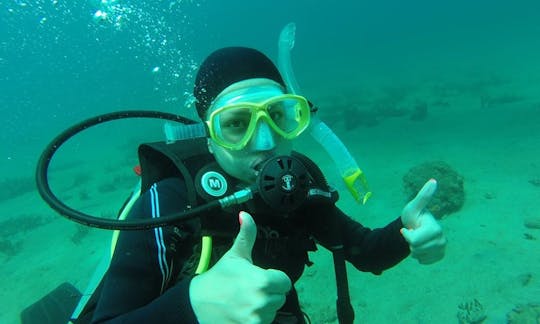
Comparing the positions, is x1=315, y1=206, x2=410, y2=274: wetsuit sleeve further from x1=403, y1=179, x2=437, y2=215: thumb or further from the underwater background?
the underwater background

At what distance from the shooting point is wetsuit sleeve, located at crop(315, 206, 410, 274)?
2.51m

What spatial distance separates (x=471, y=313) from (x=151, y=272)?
4590mm

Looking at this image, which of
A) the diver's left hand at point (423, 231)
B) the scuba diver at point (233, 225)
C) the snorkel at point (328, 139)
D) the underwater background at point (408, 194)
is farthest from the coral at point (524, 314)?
the snorkel at point (328, 139)

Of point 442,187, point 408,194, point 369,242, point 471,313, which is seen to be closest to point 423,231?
point 369,242

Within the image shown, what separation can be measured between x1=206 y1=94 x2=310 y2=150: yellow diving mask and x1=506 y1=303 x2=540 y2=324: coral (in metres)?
4.01

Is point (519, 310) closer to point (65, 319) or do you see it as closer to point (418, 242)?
point (418, 242)

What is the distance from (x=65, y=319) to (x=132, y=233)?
3.59m

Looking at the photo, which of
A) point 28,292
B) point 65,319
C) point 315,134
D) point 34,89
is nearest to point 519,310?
point 315,134

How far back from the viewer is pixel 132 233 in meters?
1.78

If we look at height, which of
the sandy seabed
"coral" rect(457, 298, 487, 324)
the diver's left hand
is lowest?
"coral" rect(457, 298, 487, 324)

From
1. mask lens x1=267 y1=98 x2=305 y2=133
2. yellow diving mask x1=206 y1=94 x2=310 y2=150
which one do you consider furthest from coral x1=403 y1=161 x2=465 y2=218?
yellow diving mask x1=206 y1=94 x2=310 y2=150

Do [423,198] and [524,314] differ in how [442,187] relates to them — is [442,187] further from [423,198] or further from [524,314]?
[423,198]

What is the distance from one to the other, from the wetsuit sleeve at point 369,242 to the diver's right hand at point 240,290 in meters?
1.49

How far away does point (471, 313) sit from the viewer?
438 centimetres
